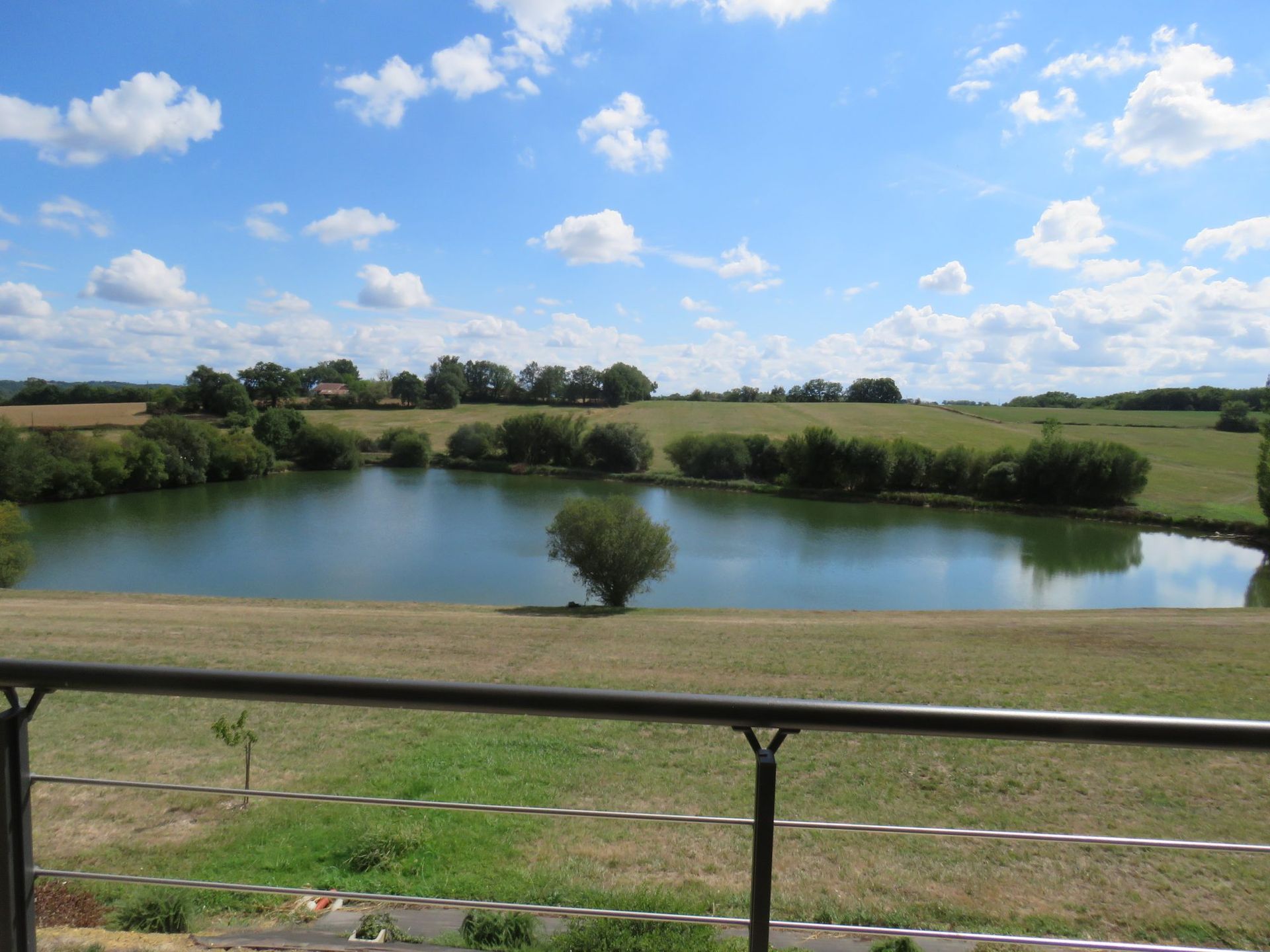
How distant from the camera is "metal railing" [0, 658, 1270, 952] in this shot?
4.02 ft

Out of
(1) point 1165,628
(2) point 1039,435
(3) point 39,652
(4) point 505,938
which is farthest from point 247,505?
(2) point 1039,435

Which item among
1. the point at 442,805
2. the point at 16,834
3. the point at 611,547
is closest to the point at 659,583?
the point at 611,547

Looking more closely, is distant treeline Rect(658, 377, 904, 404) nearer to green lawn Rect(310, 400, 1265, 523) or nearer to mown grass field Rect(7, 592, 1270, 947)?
green lawn Rect(310, 400, 1265, 523)

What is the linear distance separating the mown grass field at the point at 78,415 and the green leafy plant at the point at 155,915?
6221cm

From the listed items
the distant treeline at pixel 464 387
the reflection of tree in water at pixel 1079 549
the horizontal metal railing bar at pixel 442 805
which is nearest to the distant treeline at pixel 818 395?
the distant treeline at pixel 464 387

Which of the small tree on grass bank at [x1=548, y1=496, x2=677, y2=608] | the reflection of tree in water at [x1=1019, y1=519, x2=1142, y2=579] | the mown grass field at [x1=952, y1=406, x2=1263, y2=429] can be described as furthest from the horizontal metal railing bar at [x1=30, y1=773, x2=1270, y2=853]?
the mown grass field at [x1=952, y1=406, x2=1263, y2=429]

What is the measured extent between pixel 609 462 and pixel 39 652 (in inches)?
2144

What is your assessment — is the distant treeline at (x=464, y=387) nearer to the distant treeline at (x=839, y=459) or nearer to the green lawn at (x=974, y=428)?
the green lawn at (x=974, y=428)

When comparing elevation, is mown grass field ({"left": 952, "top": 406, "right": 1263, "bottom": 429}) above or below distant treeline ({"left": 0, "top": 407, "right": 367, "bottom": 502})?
above

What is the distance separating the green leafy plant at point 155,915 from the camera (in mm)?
2744

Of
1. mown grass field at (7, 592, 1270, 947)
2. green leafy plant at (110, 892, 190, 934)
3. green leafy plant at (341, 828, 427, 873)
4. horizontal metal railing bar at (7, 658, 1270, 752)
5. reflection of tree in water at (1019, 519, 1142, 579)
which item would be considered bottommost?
reflection of tree in water at (1019, 519, 1142, 579)

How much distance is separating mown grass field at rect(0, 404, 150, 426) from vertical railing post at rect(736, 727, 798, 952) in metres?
64.6

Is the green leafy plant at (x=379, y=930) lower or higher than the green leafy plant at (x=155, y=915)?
higher

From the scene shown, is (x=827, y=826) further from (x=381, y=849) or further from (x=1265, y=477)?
(x=1265, y=477)
